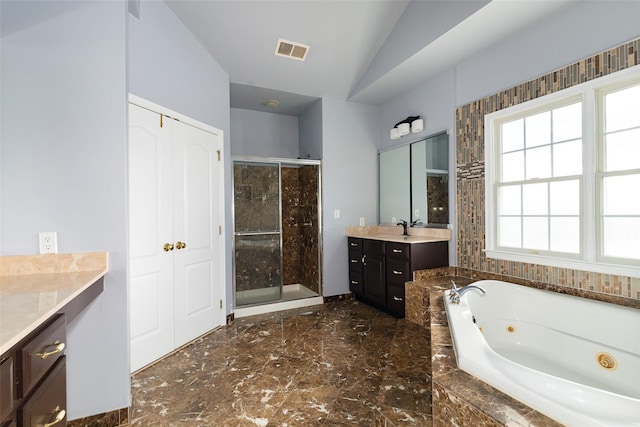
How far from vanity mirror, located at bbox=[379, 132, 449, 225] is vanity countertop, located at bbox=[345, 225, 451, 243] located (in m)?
0.10

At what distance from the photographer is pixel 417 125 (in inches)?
138

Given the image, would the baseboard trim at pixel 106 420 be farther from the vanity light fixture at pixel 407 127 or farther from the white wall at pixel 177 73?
the vanity light fixture at pixel 407 127

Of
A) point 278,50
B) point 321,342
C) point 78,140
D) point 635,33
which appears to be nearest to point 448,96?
point 635,33

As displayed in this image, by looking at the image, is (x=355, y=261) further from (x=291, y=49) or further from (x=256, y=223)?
(x=291, y=49)

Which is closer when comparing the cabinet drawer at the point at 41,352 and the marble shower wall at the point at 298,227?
the cabinet drawer at the point at 41,352

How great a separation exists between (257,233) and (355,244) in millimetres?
1285

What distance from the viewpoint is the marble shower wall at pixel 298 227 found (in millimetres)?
4266

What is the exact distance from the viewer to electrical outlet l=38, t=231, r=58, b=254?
159cm

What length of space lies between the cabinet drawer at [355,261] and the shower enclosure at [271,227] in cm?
44

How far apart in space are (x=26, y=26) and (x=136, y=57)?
2.03ft

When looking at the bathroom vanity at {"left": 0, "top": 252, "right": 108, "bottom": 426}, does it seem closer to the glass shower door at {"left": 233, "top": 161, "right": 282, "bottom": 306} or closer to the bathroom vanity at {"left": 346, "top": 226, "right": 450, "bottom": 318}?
the glass shower door at {"left": 233, "top": 161, "right": 282, "bottom": 306}

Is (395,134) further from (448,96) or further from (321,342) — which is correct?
(321,342)

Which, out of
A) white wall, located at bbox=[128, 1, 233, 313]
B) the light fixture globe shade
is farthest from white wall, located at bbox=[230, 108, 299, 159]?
the light fixture globe shade

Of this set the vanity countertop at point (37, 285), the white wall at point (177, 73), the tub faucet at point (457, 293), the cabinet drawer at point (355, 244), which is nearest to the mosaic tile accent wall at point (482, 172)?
the tub faucet at point (457, 293)
